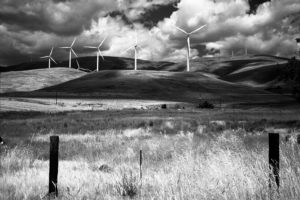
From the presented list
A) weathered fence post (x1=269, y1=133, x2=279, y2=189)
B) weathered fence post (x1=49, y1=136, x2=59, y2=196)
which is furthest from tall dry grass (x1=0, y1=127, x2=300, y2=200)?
weathered fence post (x1=49, y1=136, x2=59, y2=196)

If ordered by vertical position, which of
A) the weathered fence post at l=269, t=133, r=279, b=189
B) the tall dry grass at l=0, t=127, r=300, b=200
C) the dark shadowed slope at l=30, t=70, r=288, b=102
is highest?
the dark shadowed slope at l=30, t=70, r=288, b=102

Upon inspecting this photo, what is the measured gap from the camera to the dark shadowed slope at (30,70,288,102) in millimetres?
127875

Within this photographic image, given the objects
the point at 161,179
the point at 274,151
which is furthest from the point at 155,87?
the point at 274,151

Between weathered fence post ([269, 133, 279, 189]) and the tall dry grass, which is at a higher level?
weathered fence post ([269, 133, 279, 189])

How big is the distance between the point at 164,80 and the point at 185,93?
27186 mm

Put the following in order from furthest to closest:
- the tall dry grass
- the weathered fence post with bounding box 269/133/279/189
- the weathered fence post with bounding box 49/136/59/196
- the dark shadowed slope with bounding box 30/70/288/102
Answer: the dark shadowed slope with bounding box 30/70/288/102 → the weathered fence post with bounding box 49/136/59/196 → the tall dry grass → the weathered fence post with bounding box 269/133/279/189

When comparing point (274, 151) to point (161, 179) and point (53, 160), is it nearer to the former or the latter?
point (161, 179)

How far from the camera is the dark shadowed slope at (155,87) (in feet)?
420

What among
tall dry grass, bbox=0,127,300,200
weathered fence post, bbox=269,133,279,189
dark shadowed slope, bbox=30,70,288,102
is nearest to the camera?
weathered fence post, bbox=269,133,279,189

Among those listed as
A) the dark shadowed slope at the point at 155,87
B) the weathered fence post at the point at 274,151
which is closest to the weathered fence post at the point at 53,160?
the weathered fence post at the point at 274,151

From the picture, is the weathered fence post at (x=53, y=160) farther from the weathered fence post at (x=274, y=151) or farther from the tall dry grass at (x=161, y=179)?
the weathered fence post at (x=274, y=151)

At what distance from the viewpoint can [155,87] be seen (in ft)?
475

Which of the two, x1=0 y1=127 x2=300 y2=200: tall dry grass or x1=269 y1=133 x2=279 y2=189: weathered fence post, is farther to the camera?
x1=0 y1=127 x2=300 y2=200: tall dry grass

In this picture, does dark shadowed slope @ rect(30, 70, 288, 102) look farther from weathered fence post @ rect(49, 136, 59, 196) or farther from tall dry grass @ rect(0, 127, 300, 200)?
weathered fence post @ rect(49, 136, 59, 196)
